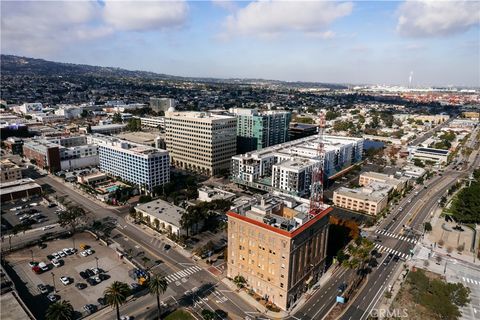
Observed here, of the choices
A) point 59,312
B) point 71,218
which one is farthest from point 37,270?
point 59,312

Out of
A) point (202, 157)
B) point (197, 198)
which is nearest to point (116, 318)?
point (197, 198)

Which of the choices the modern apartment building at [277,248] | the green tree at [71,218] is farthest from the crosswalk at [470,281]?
the green tree at [71,218]

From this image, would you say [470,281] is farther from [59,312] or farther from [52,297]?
[52,297]

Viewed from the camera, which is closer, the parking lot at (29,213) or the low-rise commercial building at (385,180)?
the parking lot at (29,213)

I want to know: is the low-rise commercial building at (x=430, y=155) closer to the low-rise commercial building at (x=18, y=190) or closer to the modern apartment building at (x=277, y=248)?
the modern apartment building at (x=277, y=248)

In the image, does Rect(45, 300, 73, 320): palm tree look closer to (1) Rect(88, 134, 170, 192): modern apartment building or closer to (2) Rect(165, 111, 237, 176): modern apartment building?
(1) Rect(88, 134, 170, 192): modern apartment building

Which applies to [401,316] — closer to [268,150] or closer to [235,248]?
[235,248]
